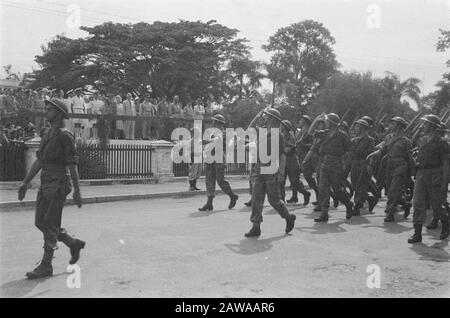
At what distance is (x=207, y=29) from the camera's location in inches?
1651

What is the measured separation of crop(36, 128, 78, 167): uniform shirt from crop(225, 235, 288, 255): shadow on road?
8.09 ft

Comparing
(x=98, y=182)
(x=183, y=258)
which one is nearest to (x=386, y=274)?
(x=183, y=258)

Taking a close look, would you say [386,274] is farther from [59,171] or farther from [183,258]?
[59,171]

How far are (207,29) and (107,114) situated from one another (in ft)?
78.4

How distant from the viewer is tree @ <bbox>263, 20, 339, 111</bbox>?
53.1 meters

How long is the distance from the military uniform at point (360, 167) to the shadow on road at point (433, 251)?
2738 mm

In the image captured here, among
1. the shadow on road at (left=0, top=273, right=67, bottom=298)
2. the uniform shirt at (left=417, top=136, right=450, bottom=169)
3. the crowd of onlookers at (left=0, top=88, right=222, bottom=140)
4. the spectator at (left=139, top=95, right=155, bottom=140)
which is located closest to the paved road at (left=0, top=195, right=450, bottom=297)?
the shadow on road at (left=0, top=273, right=67, bottom=298)

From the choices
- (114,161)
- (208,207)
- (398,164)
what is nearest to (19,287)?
(208,207)

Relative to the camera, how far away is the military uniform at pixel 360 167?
1042cm

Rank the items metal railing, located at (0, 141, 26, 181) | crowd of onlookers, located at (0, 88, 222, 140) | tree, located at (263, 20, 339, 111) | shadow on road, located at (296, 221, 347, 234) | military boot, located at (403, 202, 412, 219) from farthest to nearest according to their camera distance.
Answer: tree, located at (263, 20, 339, 111) → crowd of onlookers, located at (0, 88, 222, 140) → metal railing, located at (0, 141, 26, 181) → military boot, located at (403, 202, 412, 219) → shadow on road, located at (296, 221, 347, 234)

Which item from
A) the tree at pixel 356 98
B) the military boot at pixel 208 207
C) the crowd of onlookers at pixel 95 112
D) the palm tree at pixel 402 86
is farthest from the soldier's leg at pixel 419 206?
the palm tree at pixel 402 86

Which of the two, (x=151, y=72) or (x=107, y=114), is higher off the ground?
(x=151, y=72)

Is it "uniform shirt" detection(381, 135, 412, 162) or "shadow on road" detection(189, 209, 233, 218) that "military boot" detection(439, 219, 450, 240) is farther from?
"shadow on road" detection(189, 209, 233, 218)
